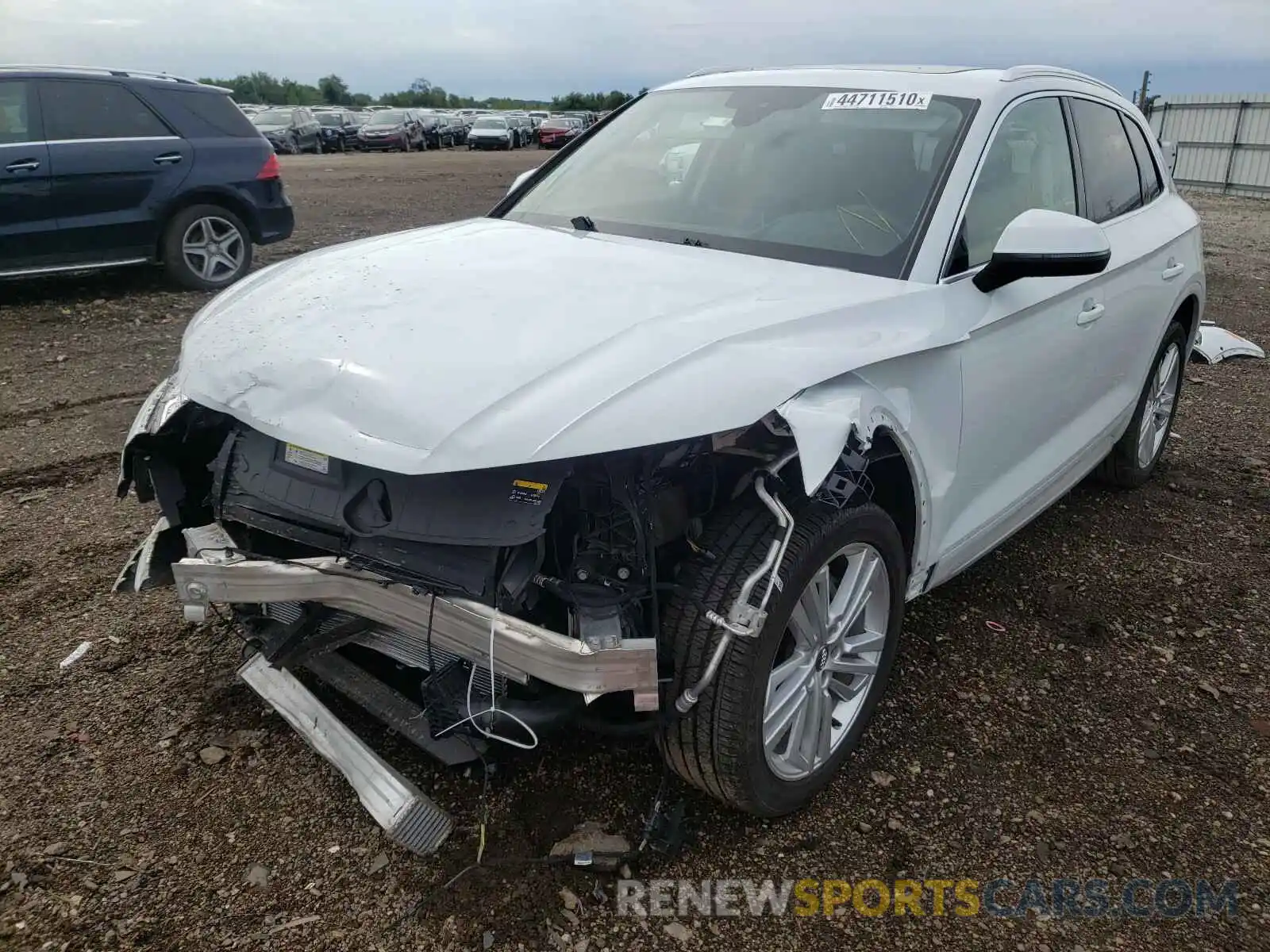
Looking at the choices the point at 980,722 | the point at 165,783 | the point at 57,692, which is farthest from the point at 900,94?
the point at 57,692

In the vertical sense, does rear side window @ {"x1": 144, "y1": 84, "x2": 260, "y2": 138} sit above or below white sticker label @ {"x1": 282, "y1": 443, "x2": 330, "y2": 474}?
above

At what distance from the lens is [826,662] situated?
2.45 m

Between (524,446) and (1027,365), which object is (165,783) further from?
(1027,365)

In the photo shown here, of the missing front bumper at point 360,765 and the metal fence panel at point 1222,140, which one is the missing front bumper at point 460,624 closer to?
the missing front bumper at point 360,765

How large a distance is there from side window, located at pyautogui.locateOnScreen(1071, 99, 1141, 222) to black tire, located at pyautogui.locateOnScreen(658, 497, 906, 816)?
2.16m

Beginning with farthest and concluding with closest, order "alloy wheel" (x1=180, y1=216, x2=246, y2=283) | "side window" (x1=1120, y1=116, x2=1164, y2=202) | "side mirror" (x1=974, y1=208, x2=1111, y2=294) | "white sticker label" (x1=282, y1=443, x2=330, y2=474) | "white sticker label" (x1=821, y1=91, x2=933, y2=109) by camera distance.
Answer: "alloy wheel" (x1=180, y1=216, x2=246, y2=283) → "side window" (x1=1120, y1=116, x2=1164, y2=202) → "white sticker label" (x1=821, y1=91, x2=933, y2=109) → "side mirror" (x1=974, y1=208, x2=1111, y2=294) → "white sticker label" (x1=282, y1=443, x2=330, y2=474)

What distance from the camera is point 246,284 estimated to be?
Answer: 2957 mm

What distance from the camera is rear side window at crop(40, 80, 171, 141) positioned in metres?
7.50

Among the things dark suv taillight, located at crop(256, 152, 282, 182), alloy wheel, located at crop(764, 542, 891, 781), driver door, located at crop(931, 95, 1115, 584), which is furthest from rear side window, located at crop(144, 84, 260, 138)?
alloy wheel, located at crop(764, 542, 891, 781)

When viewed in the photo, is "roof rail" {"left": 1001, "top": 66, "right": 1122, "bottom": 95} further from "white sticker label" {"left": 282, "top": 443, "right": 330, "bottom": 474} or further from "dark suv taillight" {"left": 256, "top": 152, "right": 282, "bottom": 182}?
"dark suv taillight" {"left": 256, "top": 152, "right": 282, "bottom": 182}

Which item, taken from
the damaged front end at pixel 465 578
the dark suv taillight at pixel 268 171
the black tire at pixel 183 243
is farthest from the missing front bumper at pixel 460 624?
the dark suv taillight at pixel 268 171

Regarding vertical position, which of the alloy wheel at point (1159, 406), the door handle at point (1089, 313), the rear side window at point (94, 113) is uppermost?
the rear side window at point (94, 113)

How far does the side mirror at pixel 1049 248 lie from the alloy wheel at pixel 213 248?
7399mm

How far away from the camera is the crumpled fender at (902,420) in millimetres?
2002
